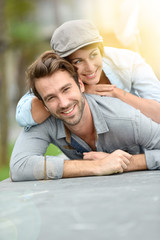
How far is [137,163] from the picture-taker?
7.72 ft

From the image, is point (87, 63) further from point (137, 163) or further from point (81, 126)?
point (137, 163)

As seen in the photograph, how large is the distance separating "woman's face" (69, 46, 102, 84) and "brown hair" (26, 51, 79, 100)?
0.11m

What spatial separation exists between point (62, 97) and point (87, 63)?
366mm

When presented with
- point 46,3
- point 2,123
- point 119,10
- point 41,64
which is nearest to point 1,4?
point 2,123

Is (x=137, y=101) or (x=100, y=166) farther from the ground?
(x=137, y=101)

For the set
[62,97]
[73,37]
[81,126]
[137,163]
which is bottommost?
[137,163]

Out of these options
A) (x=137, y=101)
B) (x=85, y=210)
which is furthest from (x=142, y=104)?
(x=85, y=210)

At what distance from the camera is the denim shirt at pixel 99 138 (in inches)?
90.7

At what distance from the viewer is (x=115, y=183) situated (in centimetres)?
194

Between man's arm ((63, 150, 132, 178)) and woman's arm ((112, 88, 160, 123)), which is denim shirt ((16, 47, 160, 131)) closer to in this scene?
woman's arm ((112, 88, 160, 123))

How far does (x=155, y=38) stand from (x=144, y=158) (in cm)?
Answer: 225

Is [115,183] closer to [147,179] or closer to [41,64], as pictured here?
[147,179]

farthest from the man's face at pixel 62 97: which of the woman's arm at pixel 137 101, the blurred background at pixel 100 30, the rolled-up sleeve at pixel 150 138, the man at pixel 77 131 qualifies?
the blurred background at pixel 100 30

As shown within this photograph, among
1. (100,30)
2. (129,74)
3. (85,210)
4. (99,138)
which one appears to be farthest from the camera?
(100,30)
